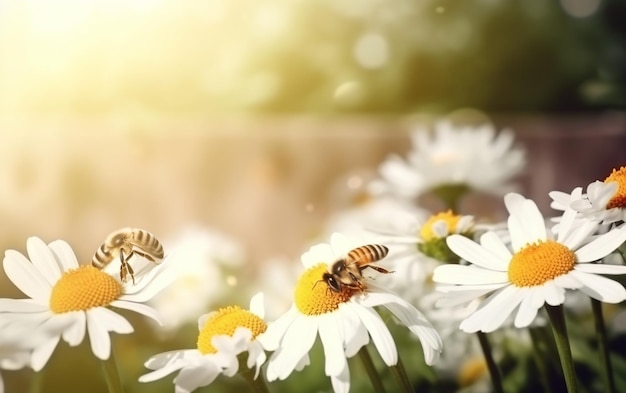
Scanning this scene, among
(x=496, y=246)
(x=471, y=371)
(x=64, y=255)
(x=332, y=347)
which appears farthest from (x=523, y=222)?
(x=471, y=371)

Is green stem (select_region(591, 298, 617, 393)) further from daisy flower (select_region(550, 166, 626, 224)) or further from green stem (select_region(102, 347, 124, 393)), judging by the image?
green stem (select_region(102, 347, 124, 393))

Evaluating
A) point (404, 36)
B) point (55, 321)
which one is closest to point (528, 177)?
point (404, 36)

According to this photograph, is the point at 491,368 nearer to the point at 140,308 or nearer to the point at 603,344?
the point at 603,344

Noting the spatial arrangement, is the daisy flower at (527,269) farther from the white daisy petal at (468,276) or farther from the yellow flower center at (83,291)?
the yellow flower center at (83,291)

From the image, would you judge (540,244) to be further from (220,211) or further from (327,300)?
(220,211)

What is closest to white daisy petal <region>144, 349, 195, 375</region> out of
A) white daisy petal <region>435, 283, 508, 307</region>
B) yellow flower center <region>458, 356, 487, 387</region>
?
white daisy petal <region>435, 283, 508, 307</region>

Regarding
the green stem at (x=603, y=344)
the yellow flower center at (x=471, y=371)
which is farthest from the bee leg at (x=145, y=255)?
the yellow flower center at (x=471, y=371)
